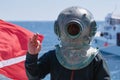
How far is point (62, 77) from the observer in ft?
6.44

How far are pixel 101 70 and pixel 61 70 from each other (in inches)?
7.3

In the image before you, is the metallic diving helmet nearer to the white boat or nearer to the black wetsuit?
the black wetsuit

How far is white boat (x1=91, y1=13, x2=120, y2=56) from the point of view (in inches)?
1185

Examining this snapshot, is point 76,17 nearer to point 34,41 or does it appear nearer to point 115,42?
point 34,41

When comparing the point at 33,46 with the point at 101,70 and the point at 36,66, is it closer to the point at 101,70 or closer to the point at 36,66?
the point at 36,66

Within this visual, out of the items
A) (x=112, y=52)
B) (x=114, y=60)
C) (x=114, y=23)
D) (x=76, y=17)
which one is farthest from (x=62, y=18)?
(x=114, y=23)

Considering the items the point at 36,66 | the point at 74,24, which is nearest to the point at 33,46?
the point at 36,66

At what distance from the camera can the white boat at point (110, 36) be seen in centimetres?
3011

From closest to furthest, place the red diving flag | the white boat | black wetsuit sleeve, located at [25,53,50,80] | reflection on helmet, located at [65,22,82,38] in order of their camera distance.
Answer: reflection on helmet, located at [65,22,82,38] → black wetsuit sleeve, located at [25,53,50,80] → the red diving flag → the white boat

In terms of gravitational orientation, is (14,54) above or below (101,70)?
below

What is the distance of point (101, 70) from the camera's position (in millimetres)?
1934

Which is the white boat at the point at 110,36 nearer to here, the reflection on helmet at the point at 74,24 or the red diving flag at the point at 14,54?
the red diving flag at the point at 14,54

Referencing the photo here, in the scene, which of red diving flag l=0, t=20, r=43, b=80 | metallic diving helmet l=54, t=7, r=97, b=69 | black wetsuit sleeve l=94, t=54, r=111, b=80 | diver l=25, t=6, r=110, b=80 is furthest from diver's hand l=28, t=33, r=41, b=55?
Answer: red diving flag l=0, t=20, r=43, b=80

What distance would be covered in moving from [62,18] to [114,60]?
2507 cm
